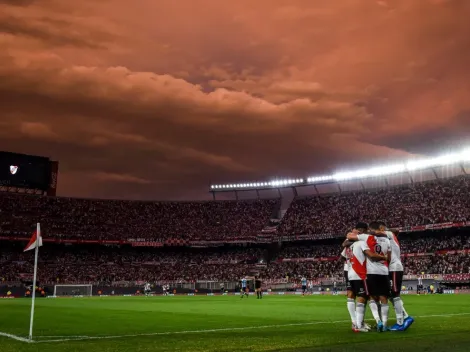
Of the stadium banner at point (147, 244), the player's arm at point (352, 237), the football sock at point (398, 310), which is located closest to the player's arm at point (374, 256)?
the player's arm at point (352, 237)

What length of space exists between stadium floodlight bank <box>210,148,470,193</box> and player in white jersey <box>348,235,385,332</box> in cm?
6240

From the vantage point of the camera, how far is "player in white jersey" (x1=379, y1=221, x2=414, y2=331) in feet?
40.6

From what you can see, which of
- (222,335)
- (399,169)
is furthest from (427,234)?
(222,335)

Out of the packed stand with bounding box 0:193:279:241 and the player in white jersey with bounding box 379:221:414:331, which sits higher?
the packed stand with bounding box 0:193:279:241

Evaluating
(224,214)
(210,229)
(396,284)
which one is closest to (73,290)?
(210,229)

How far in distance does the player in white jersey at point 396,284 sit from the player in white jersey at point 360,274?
2.39ft

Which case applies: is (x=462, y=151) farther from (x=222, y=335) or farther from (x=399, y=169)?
(x=222, y=335)

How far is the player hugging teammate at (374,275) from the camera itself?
12.3 metres

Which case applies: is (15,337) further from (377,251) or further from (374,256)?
(377,251)

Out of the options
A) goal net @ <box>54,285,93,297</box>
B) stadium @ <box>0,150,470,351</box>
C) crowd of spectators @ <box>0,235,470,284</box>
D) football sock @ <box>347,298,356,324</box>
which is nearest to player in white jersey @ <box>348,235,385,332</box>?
football sock @ <box>347,298,356,324</box>

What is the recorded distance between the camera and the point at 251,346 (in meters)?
10.4

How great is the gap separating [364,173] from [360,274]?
235 feet

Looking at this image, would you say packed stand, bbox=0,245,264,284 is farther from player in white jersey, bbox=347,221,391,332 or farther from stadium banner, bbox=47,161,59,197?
player in white jersey, bbox=347,221,391,332

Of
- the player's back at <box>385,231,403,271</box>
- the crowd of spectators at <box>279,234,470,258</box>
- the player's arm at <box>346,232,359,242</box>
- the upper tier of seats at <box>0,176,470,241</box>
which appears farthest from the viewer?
the upper tier of seats at <box>0,176,470,241</box>
